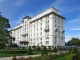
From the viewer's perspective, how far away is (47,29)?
2092 inches

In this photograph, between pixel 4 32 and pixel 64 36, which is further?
pixel 64 36

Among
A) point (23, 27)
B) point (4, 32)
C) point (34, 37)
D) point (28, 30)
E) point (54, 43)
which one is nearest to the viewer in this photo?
point (4, 32)

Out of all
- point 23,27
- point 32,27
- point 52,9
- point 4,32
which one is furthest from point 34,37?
point 4,32

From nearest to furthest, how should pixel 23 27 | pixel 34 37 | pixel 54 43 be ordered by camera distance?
pixel 54 43, pixel 34 37, pixel 23 27

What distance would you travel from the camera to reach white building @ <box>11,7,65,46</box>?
51.5m

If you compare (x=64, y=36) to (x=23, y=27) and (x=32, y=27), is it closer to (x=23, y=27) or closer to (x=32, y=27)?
(x=32, y=27)

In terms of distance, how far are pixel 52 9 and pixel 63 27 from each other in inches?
429

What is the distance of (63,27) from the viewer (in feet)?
190

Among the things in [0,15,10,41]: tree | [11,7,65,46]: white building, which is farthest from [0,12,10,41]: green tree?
[11,7,65,46]: white building

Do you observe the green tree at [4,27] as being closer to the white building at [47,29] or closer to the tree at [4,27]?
the tree at [4,27]

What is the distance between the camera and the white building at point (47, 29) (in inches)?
2026

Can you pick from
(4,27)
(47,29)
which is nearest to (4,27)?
(4,27)

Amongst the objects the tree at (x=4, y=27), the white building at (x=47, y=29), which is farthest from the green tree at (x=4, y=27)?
the white building at (x=47, y=29)

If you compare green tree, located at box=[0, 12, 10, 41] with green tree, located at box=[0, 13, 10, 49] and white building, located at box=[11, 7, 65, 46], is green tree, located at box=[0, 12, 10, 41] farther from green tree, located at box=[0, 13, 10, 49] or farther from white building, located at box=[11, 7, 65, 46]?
white building, located at box=[11, 7, 65, 46]
